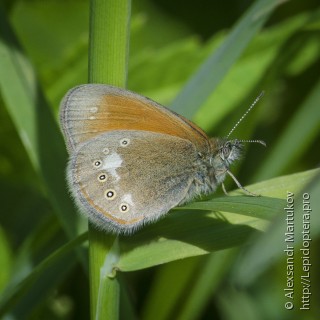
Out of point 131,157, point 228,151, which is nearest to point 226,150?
point 228,151

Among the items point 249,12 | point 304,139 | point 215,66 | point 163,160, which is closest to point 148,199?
point 163,160

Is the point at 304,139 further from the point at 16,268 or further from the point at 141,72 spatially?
the point at 16,268

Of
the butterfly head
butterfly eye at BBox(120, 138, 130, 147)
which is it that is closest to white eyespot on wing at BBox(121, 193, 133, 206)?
butterfly eye at BBox(120, 138, 130, 147)

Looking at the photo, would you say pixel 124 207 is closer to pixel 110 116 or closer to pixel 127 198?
pixel 127 198

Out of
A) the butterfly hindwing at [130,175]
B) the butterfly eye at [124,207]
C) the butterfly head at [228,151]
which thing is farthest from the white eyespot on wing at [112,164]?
the butterfly head at [228,151]

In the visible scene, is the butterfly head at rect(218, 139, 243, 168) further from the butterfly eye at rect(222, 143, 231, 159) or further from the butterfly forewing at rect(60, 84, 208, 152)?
the butterfly forewing at rect(60, 84, 208, 152)
